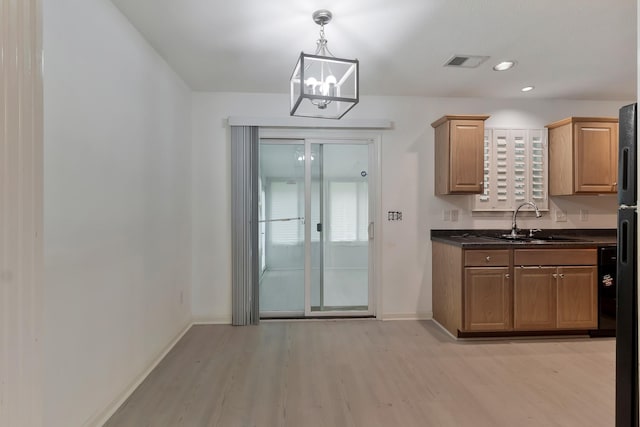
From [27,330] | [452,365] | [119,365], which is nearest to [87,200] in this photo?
[119,365]

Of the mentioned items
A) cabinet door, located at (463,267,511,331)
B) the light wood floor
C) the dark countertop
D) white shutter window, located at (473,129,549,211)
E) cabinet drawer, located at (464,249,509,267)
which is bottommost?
the light wood floor

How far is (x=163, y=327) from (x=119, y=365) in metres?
0.74

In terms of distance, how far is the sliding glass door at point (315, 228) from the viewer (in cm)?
388

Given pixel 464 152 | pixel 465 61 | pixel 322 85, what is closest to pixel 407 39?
pixel 465 61

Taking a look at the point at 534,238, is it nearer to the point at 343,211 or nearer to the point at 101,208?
the point at 343,211

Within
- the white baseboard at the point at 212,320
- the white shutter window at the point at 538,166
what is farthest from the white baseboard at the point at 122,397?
the white shutter window at the point at 538,166

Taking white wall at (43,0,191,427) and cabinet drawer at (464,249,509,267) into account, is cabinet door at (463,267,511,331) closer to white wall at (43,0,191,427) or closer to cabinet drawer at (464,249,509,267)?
cabinet drawer at (464,249,509,267)

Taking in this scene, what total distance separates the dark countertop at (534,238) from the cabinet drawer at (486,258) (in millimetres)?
50

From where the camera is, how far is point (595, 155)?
3.54 meters

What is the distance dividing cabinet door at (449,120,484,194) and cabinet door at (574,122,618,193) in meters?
1.10

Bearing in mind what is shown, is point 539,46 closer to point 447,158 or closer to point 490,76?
point 490,76

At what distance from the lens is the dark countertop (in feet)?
10.5

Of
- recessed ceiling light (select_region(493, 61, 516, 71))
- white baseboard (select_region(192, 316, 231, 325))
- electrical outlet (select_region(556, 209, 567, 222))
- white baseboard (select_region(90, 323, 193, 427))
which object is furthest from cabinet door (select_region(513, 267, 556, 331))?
white baseboard (select_region(90, 323, 193, 427))

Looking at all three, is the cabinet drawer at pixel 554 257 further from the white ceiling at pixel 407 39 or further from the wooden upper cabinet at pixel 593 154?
the white ceiling at pixel 407 39
